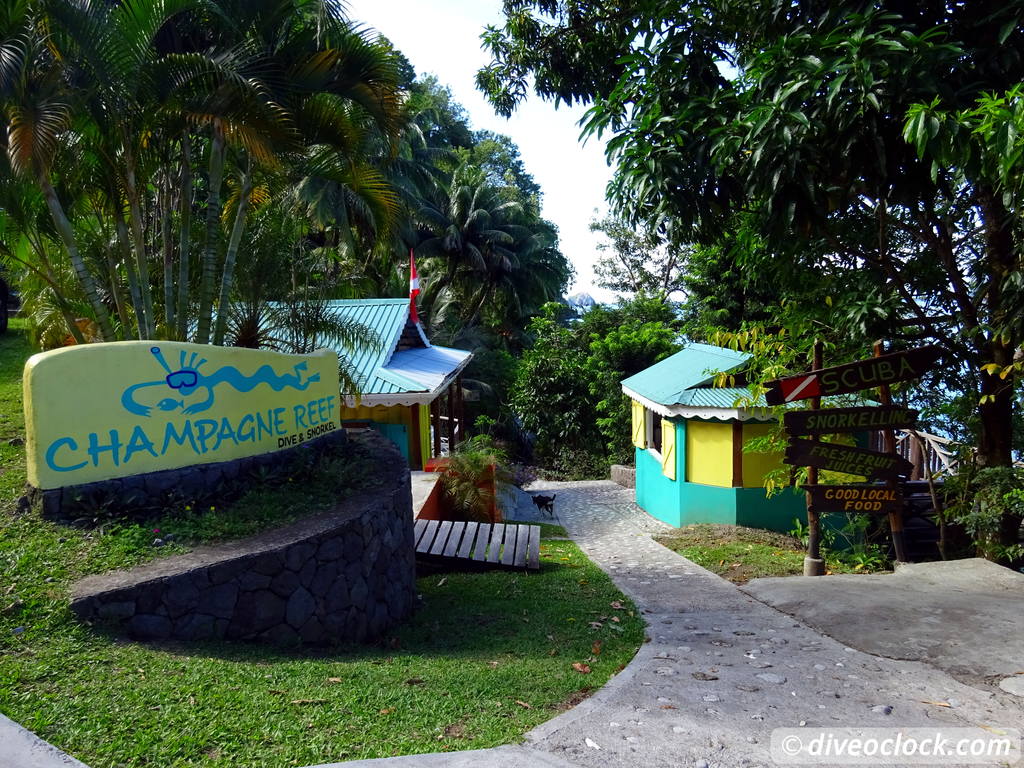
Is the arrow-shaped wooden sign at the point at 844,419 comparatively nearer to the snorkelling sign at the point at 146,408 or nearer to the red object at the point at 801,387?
the red object at the point at 801,387

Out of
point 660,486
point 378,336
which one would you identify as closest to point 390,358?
point 378,336

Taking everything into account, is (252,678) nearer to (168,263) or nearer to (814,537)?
(168,263)

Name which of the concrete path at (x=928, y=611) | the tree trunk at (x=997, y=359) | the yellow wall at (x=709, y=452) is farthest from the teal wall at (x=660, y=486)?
the concrete path at (x=928, y=611)

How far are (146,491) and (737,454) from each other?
383 inches

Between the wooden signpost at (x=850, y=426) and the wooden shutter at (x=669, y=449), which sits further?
the wooden shutter at (x=669, y=449)

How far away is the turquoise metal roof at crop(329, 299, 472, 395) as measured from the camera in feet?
49.3

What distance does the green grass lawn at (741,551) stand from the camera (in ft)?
32.7

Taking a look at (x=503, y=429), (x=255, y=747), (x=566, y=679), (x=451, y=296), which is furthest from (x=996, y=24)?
→ (x=451, y=296)

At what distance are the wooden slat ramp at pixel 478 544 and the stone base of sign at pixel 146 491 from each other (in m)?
2.69

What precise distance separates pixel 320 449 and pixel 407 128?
13.4 feet

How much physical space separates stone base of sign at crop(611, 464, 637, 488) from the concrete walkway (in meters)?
13.3

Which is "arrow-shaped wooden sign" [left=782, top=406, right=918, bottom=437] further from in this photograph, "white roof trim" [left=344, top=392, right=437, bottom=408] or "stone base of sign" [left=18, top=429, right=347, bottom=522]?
"white roof trim" [left=344, top=392, right=437, bottom=408]

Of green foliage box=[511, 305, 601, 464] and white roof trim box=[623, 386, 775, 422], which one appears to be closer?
white roof trim box=[623, 386, 775, 422]

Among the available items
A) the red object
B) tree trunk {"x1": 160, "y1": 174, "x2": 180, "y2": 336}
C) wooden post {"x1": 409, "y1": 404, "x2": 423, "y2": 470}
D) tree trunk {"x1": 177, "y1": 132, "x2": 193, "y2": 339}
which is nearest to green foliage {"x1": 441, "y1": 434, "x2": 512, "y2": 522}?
wooden post {"x1": 409, "y1": 404, "x2": 423, "y2": 470}
